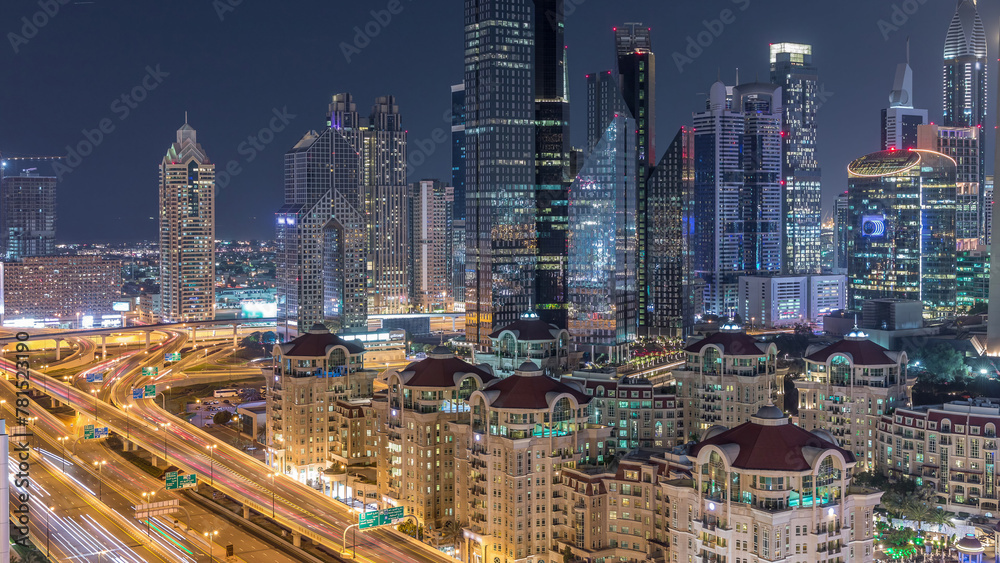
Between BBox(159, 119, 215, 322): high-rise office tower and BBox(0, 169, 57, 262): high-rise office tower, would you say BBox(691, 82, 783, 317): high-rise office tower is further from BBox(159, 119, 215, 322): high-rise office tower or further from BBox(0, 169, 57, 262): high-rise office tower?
BBox(0, 169, 57, 262): high-rise office tower

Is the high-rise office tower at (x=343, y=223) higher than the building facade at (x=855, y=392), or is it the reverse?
the high-rise office tower at (x=343, y=223)

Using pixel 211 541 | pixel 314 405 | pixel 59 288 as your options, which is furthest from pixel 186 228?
pixel 211 541

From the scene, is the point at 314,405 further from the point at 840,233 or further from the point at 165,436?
the point at 840,233

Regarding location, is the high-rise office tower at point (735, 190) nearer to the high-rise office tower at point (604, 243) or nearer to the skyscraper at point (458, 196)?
the skyscraper at point (458, 196)

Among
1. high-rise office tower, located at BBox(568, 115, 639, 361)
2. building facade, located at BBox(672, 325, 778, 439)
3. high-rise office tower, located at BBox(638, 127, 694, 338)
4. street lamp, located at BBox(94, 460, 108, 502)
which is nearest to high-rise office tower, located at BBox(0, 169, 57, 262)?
high-rise office tower, located at BBox(638, 127, 694, 338)

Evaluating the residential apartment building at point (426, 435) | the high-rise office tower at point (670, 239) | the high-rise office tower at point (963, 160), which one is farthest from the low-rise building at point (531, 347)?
the high-rise office tower at point (963, 160)

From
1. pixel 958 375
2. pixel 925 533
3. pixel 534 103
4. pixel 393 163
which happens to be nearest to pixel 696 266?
pixel 393 163

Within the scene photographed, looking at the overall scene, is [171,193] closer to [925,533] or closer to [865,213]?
[865,213]
